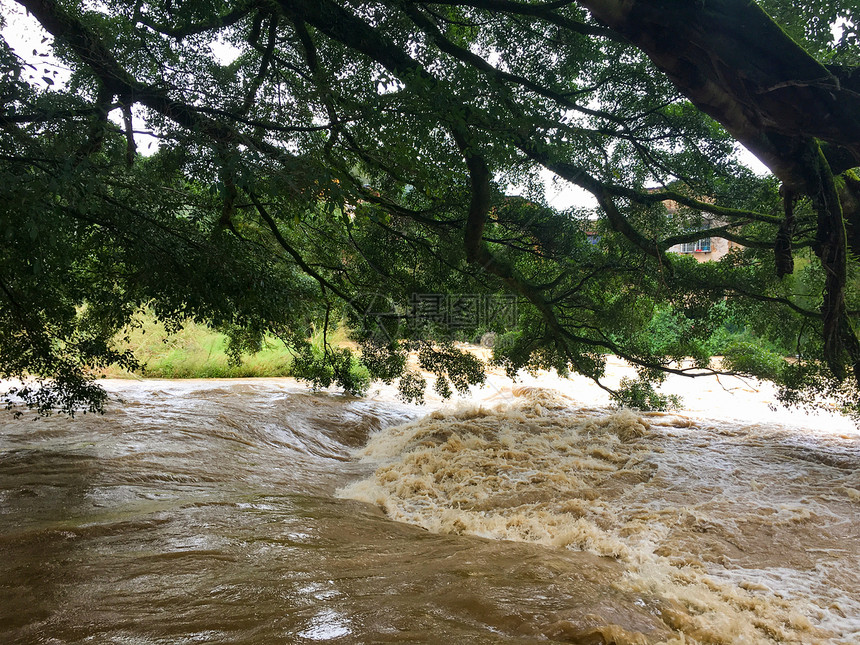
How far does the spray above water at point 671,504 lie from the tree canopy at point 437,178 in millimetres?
1106

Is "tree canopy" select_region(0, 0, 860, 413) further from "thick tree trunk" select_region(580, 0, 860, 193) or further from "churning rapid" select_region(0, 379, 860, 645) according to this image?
"churning rapid" select_region(0, 379, 860, 645)

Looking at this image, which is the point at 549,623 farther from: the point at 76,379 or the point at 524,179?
the point at 524,179

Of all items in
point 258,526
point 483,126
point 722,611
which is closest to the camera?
point 722,611

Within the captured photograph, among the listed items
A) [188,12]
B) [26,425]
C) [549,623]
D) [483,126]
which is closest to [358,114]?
[483,126]

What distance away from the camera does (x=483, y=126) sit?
392 centimetres

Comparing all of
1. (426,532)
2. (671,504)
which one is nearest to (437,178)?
(426,532)

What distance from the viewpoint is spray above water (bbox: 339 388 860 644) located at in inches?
129

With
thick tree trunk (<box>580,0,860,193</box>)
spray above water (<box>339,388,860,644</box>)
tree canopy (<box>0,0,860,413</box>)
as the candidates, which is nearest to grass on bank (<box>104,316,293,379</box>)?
tree canopy (<box>0,0,860,413</box>)

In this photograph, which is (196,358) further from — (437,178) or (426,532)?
(437,178)

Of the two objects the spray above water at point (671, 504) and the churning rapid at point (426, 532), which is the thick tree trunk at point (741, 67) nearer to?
the spray above water at point (671, 504)

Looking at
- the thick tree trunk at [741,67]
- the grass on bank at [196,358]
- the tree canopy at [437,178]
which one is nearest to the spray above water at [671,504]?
the tree canopy at [437,178]

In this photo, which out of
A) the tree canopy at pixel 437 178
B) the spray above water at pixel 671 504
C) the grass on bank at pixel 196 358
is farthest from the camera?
the grass on bank at pixel 196 358

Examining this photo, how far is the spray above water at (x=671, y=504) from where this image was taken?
327cm

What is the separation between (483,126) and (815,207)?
12.0 feet
